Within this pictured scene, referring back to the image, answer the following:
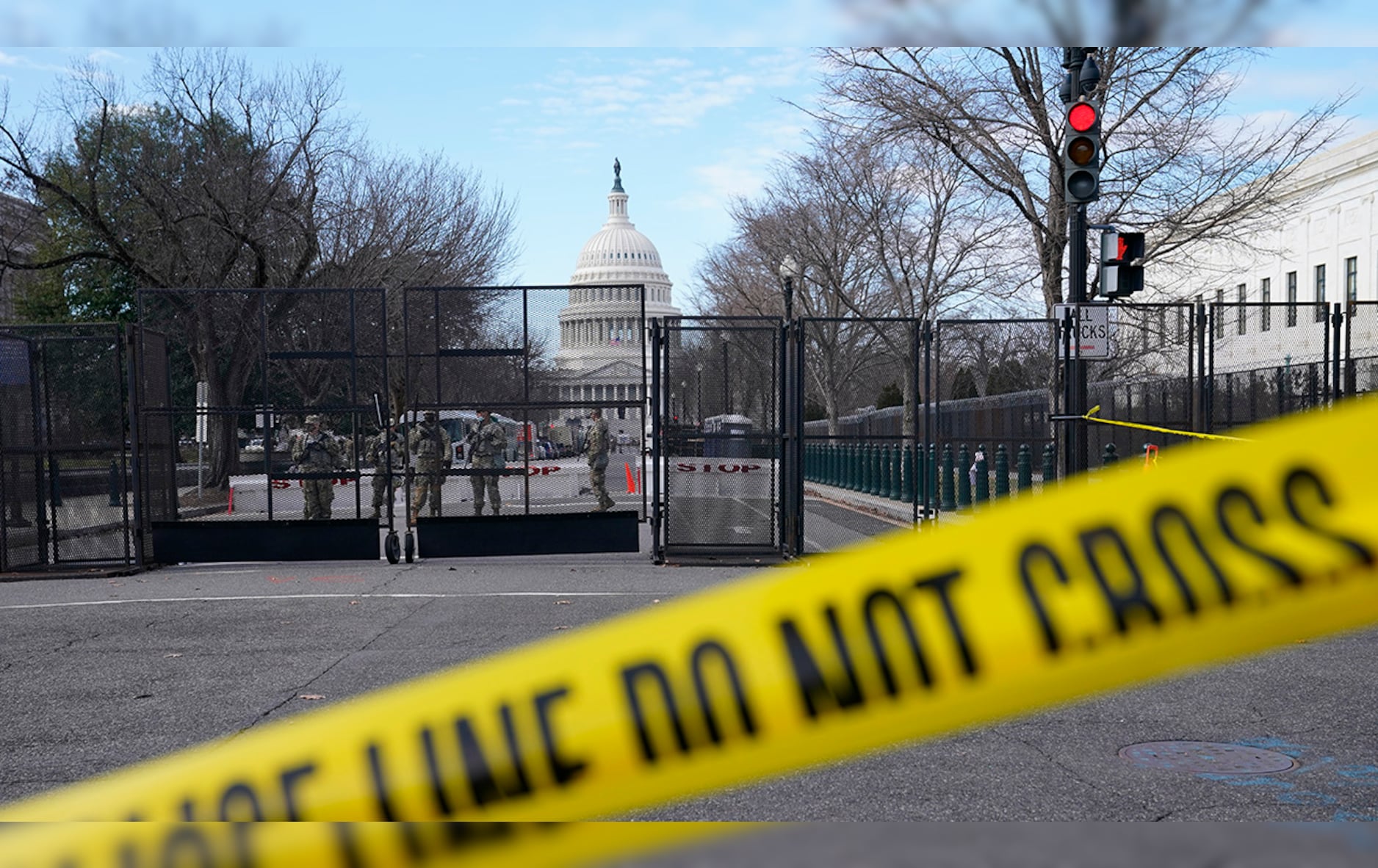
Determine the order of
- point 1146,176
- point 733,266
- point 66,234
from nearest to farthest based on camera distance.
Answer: point 1146,176 < point 66,234 < point 733,266

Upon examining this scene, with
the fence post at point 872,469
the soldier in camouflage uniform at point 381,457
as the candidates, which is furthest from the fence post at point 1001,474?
the soldier in camouflage uniform at point 381,457

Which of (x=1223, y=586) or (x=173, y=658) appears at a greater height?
(x=1223, y=586)

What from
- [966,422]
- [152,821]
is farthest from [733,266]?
[152,821]

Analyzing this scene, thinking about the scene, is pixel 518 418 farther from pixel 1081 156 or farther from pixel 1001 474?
pixel 1001 474

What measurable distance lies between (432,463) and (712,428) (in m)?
3.34

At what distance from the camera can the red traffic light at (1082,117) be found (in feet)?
41.4

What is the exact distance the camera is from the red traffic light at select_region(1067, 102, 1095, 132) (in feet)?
41.4

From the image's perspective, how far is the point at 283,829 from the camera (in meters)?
0.84

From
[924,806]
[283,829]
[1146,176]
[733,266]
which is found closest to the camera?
[283,829]

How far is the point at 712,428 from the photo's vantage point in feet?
49.1

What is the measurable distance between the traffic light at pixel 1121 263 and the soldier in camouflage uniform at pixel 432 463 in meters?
7.60

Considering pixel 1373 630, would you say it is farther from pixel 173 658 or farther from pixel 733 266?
pixel 733 266

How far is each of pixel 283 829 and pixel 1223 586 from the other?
2.04 ft

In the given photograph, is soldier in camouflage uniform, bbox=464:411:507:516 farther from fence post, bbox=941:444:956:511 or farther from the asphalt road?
fence post, bbox=941:444:956:511
